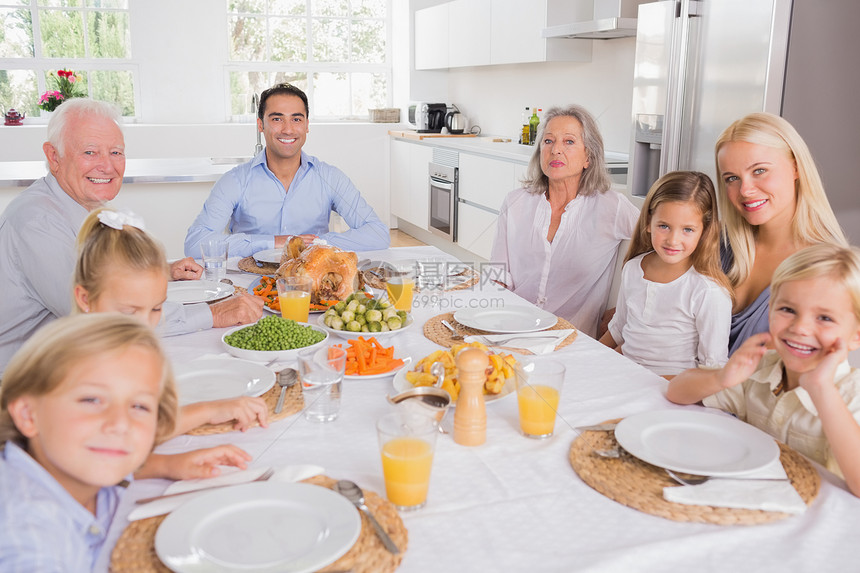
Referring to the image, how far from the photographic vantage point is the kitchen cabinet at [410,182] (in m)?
6.25

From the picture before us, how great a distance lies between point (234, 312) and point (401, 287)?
0.42 meters

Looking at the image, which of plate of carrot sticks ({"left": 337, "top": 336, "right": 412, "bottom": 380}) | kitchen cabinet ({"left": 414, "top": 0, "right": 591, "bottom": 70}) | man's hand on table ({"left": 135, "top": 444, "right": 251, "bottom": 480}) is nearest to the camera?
man's hand on table ({"left": 135, "top": 444, "right": 251, "bottom": 480})

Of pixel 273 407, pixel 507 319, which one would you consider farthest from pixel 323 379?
pixel 507 319

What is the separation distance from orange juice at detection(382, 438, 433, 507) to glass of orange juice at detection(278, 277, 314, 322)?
0.86 meters

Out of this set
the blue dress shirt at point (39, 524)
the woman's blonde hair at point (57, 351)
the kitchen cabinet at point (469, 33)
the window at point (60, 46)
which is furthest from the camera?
the window at point (60, 46)

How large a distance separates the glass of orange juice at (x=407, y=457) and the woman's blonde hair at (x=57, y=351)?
1.14ft

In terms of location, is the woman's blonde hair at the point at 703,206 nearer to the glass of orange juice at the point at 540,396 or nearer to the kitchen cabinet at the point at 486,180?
the glass of orange juice at the point at 540,396

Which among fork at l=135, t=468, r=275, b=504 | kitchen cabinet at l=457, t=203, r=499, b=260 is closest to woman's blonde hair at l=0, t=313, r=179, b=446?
fork at l=135, t=468, r=275, b=504

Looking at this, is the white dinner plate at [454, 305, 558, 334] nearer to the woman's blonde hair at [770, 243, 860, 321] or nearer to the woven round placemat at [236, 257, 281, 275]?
the woman's blonde hair at [770, 243, 860, 321]

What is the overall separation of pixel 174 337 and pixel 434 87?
5.67 metres

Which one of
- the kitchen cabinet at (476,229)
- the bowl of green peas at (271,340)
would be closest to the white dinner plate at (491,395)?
the bowl of green peas at (271,340)

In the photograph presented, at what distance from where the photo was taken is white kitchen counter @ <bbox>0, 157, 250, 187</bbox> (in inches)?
140

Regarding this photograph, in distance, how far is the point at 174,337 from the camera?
1747mm

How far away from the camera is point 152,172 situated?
3904mm
